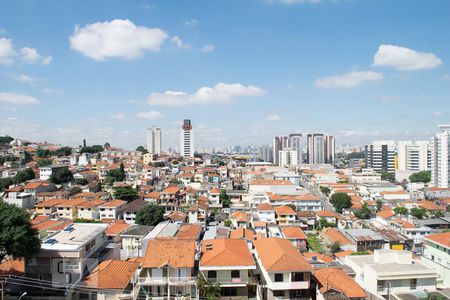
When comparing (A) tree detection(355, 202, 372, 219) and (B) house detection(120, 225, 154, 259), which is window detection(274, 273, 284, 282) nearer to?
(B) house detection(120, 225, 154, 259)

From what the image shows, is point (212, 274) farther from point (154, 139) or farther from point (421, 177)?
point (154, 139)

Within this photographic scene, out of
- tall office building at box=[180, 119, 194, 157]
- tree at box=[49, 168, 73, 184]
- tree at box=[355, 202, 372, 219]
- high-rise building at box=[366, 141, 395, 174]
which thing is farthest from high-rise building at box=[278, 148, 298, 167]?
tree at box=[49, 168, 73, 184]

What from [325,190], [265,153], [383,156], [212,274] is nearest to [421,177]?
[383,156]

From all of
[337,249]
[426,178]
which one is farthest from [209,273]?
[426,178]

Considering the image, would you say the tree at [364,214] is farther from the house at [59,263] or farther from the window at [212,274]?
the house at [59,263]

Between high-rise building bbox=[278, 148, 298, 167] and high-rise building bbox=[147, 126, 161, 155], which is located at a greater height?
high-rise building bbox=[147, 126, 161, 155]
